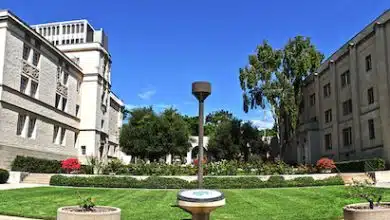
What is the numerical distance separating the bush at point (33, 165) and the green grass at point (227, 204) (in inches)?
566

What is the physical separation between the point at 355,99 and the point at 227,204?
2408cm

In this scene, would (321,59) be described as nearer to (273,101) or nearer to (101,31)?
(273,101)

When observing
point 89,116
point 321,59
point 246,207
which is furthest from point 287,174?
point 89,116

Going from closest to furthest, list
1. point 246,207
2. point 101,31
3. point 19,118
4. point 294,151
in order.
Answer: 1. point 246,207
2. point 19,118
3. point 294,151
4. point 101,31

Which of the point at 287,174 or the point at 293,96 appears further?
the point at 293,96

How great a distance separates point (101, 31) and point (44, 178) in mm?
31961

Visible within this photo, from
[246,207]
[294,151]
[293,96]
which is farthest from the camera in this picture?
[294,151]

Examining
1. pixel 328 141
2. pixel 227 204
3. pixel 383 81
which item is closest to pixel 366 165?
pixel 383 81

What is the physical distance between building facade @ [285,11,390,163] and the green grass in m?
14.8

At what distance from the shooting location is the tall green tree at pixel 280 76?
139 feet

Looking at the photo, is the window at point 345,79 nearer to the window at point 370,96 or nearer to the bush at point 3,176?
the window at point 370,96

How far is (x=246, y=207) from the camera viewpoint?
13617mm

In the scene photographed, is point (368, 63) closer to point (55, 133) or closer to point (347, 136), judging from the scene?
point (347, 136)

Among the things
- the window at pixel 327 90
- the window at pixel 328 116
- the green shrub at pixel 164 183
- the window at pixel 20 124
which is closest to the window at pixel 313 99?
the window at pixel 327 90
